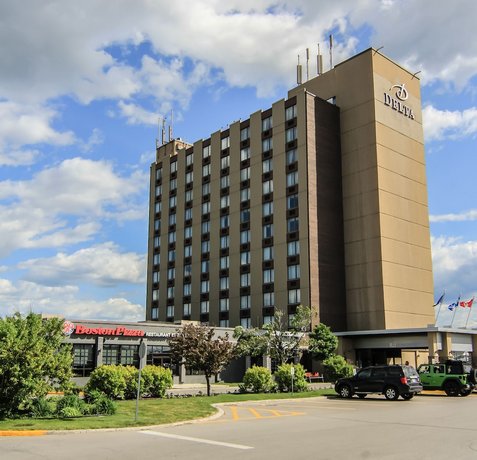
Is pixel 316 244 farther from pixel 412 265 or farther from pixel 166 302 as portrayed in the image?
pixel 166 302

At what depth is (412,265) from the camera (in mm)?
67062

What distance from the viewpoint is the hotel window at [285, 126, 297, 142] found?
68688 millimetres

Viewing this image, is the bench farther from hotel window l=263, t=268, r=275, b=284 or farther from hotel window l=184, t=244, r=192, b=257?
→ hotel window l=184, t=244, r=192, b=257

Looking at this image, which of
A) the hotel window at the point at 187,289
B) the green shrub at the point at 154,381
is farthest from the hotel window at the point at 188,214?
the green shrub at the point at 154,381

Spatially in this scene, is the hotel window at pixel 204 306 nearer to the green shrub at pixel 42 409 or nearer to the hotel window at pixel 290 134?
the hotel window at pixel 290 134

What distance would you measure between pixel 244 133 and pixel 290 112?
9114mm

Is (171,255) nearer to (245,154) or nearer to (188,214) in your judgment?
(188,214)

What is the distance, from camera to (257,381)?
35844 mm

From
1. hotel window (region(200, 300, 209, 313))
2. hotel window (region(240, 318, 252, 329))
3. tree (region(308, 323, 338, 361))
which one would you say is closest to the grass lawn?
tree (region(308, 323, 338, 361))

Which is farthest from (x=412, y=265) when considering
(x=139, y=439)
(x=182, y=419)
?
(x=139, y=439)

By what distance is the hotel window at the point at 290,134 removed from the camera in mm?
68688

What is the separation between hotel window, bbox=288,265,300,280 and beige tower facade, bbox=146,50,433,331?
A: 0.41 ft

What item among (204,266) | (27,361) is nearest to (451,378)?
(27,361)

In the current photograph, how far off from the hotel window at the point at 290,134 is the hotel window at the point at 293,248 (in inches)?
501
